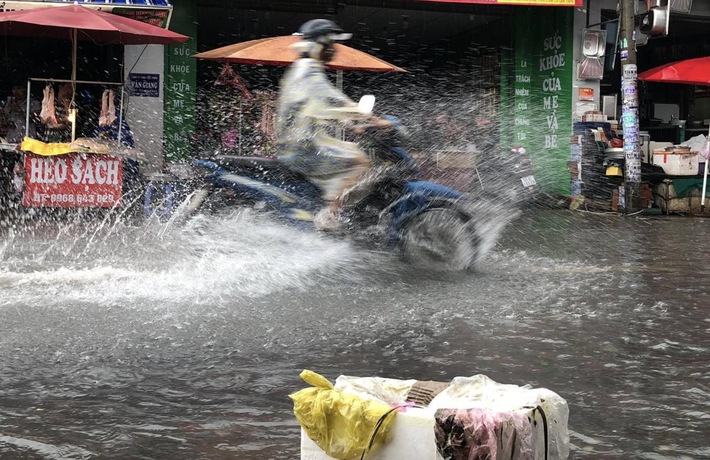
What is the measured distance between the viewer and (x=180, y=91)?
1488 centimetres

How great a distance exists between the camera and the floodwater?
330 cm

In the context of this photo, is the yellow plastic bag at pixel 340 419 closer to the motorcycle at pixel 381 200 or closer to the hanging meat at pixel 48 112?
the motorcycle at pixel 381 200

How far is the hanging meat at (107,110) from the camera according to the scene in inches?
503

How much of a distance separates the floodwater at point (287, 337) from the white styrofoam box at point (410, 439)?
1.97ft

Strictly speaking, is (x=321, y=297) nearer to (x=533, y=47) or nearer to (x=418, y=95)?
(x=533, y=47)

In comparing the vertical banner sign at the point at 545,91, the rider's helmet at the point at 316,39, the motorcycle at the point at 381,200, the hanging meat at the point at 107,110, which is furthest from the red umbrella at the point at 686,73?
the rider's helmet at the point at 316,39

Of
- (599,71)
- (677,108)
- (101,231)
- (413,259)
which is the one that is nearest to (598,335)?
(413,259)

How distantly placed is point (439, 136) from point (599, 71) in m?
3.48

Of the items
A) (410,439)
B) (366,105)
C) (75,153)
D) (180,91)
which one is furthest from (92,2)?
(410,439)

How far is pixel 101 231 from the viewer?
1039cm

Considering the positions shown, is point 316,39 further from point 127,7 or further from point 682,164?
point 682,164

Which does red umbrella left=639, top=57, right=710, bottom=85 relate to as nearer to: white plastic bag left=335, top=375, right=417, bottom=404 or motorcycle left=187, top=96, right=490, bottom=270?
motorcycle left=187, top=96, right=490, bottom=270

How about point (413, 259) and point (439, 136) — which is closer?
point (413, 259)

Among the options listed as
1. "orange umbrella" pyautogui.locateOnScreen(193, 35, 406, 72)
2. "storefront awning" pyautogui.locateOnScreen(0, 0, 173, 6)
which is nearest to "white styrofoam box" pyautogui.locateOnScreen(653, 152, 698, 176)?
"orange umbrella" pyautogui.locateOnScreen(193, 35, 406, 72)
